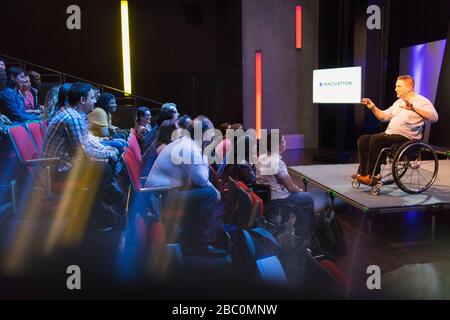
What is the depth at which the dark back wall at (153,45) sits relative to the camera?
798 centimetres

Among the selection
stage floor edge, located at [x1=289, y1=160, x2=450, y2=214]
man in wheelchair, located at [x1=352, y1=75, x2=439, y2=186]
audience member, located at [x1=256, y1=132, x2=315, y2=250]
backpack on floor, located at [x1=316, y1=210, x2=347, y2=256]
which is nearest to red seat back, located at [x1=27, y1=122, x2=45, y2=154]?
audience member, located at [x1=256, y1=132, x2=315, y2=250]

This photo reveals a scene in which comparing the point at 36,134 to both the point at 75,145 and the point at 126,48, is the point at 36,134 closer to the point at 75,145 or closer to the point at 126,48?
the point at 75,145

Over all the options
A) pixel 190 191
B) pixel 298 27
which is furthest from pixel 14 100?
pixel 298 27

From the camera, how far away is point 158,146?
10.4ft

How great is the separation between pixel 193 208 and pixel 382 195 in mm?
1644

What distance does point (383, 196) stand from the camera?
11.3ft

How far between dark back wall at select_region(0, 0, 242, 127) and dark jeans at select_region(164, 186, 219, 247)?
5738 millimetres

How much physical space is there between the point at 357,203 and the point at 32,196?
2.45 meters

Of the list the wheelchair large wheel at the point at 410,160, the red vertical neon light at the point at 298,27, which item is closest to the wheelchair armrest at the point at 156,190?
the wheelchair large wheel at the point at 410,160

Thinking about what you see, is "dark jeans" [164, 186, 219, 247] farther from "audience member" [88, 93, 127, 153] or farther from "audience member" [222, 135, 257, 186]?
"audience member" [88, 93, 127, 153]

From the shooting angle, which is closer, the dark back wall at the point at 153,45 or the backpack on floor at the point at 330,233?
the backpack on floor at the point at 330,233

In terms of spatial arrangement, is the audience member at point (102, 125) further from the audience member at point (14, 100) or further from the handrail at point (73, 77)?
the handrail at point (73, 77)

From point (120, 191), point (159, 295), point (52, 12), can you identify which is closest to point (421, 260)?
point (159, 295)

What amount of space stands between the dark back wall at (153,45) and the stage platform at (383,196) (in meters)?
4.29
